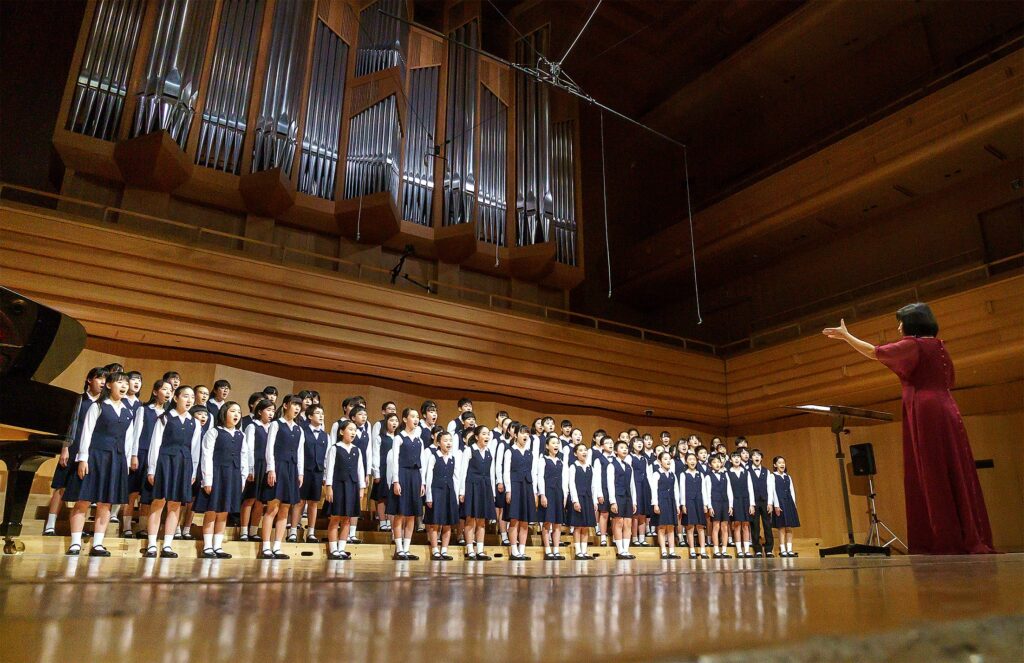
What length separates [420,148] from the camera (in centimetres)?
992

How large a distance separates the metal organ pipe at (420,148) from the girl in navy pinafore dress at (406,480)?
4.51 meters

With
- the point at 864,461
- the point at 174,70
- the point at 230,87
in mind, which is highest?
the point at 230,87

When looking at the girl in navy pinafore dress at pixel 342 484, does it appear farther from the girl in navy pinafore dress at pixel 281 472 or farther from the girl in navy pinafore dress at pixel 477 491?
the girl in navy pinafore dress at pixel 477 491

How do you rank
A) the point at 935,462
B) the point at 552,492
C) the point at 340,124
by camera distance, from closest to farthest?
1. the point at 935,462
2. the point at 552,492
3. the point at 340,124

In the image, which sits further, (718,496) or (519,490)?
(718,496)

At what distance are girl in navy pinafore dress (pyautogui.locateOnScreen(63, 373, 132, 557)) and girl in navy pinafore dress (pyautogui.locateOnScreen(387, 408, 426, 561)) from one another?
2.01 meters

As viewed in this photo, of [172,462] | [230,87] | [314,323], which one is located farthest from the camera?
[230,87]

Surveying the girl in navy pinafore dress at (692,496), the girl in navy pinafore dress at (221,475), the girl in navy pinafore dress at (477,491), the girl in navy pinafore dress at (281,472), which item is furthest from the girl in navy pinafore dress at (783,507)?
the girl in navy pinafore dress at (221,475)

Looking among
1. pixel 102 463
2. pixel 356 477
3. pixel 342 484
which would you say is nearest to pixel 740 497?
pixel 356 477

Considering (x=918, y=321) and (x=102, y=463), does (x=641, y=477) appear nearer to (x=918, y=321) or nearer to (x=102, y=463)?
(x=918, y=321)

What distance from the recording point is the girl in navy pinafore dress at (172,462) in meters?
4.77

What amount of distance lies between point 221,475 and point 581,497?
11.6 ft

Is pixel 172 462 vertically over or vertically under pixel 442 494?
over

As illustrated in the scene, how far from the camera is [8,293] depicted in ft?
8.79
